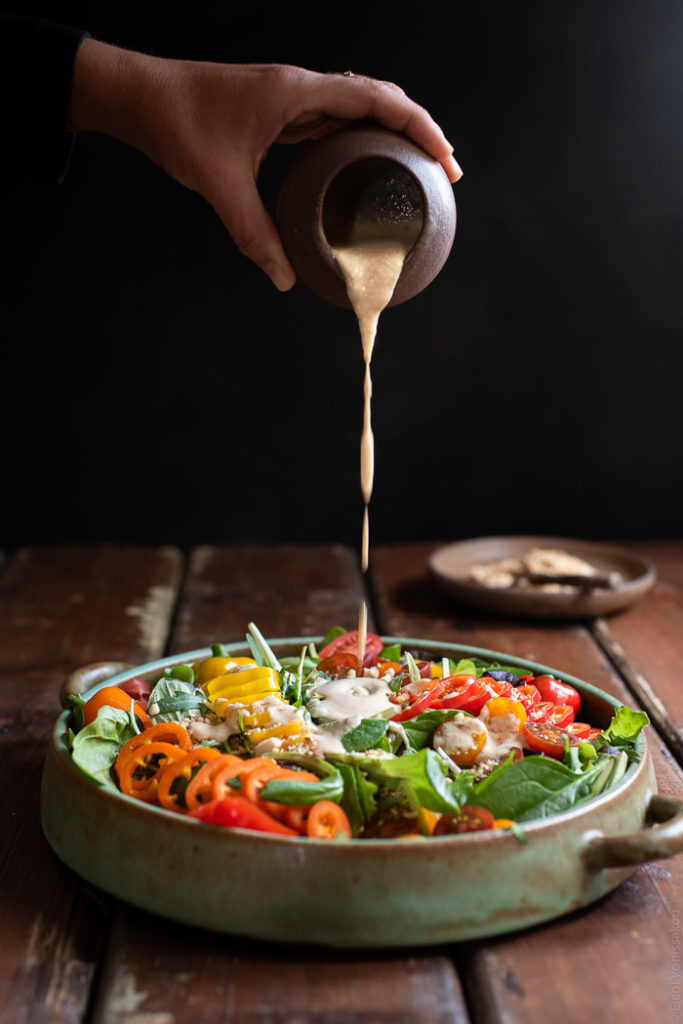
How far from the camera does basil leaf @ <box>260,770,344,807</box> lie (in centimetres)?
128

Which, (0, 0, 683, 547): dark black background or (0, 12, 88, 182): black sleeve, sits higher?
(0, 12, 88, 182): black sleeve

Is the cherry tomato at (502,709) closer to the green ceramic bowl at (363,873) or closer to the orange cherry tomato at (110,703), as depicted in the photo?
the green ceramic bowl at (363,873)

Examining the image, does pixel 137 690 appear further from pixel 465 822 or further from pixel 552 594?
pixel 552 594

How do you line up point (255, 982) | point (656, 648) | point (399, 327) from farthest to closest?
point (399, 327)
point (656, 648)
point (255, 982)

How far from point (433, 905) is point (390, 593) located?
1.87m

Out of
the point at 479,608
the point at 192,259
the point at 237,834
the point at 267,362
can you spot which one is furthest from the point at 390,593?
the point at 237,834

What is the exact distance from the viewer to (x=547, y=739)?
153 centimetres

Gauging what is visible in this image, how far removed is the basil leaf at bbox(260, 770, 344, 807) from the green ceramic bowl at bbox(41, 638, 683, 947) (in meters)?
0.08

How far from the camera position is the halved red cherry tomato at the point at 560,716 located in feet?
5.38

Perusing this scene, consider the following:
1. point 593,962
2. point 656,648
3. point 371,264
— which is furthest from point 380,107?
point 656,648

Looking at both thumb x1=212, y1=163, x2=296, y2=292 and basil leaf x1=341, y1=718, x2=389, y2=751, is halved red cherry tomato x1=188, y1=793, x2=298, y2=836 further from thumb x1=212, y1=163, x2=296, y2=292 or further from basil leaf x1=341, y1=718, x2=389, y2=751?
thumb x1=212, y1=163, x2=296, y2=292

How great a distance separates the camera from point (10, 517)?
13.6 ft

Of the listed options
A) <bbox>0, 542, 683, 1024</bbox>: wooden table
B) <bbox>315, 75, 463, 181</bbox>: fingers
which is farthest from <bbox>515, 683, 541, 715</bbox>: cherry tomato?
<bbox>315, 75, 463, 181</bbox>: fingers

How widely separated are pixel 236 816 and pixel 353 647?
0.72 m
